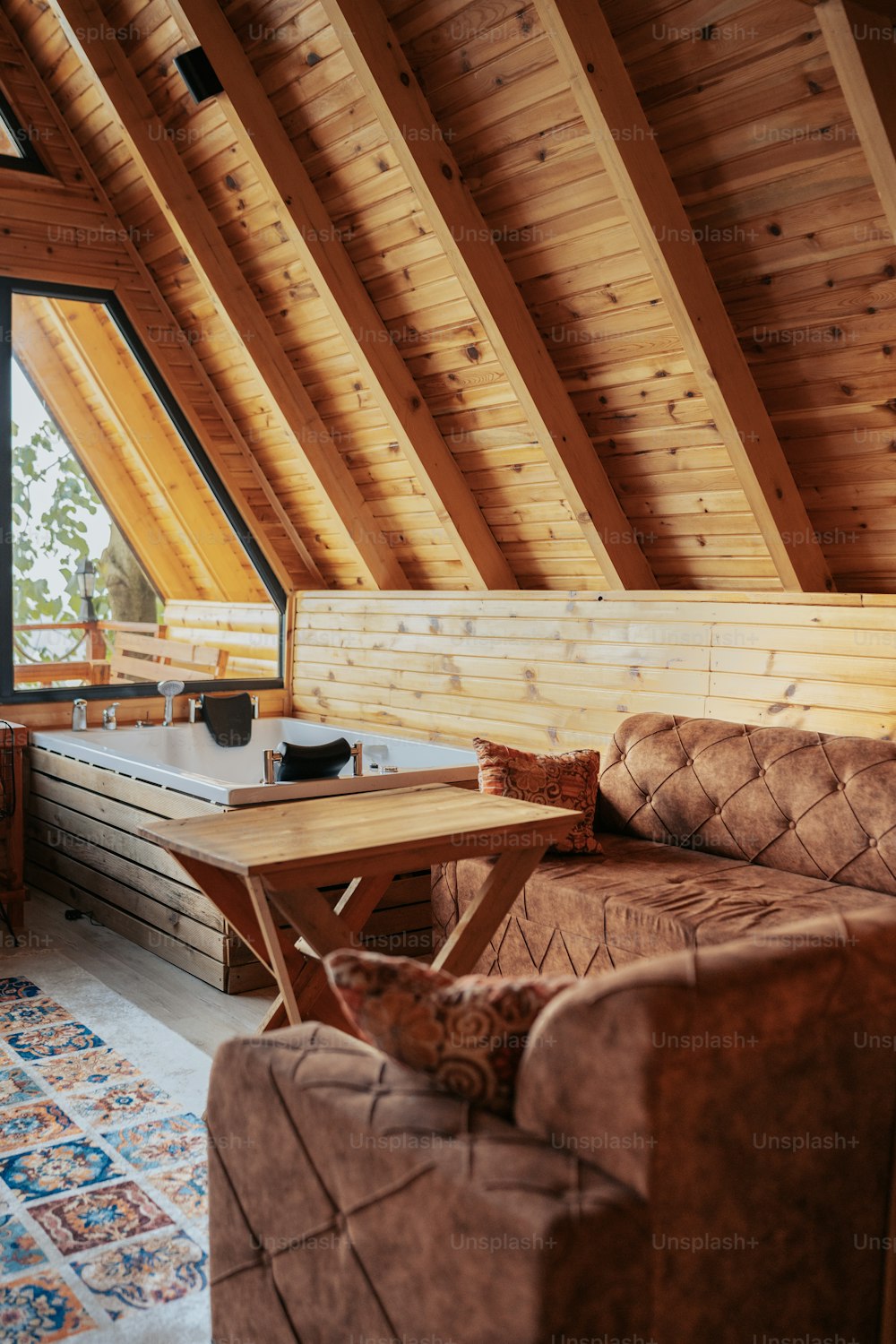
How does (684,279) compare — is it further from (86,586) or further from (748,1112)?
(86,586)

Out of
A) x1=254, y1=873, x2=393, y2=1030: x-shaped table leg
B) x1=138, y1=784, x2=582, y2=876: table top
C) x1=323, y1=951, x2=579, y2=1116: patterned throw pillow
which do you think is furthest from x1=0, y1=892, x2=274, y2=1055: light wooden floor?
x1=323, y1=951, x2=579, y2=1116: patterned throw pillow

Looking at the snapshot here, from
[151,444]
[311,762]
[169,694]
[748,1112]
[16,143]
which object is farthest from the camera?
[151,444]

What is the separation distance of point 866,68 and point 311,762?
2536 millimetres

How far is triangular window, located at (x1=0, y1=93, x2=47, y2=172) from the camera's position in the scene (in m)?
4.91

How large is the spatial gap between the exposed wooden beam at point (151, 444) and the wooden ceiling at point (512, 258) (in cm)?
18

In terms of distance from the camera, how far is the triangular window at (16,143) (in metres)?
4.91

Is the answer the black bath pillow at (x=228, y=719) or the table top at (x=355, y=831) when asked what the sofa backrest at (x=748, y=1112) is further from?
the black bath pillow at (x=228, y=719)

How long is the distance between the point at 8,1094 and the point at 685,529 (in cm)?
255

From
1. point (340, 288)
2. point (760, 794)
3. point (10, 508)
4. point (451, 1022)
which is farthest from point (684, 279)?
point (10, 508)

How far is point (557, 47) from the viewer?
287 cm

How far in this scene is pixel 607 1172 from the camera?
4.36ft

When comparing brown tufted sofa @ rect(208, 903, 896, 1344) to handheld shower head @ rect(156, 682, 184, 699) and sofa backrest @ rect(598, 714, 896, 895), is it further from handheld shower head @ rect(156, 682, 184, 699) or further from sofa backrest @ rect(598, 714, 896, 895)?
handheld shower head @ rect(156, 682, 184, 699)

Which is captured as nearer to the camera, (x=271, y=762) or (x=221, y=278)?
(x=271, y=762)

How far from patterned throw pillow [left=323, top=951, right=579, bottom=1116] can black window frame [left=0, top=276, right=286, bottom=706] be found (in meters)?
3.88
